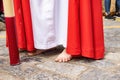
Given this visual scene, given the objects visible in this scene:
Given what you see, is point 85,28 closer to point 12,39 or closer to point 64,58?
point 64,58

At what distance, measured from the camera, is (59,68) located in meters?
1.87

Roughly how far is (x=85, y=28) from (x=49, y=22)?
0.28 metres

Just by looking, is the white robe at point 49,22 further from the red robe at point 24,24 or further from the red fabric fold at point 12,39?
the red fabric fold at point 12,39

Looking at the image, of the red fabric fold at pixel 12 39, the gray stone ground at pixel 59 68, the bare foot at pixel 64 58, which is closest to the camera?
the gray stone ground at pixel 59 68

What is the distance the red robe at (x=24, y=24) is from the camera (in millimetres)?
2020

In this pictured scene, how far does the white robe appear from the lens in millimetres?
1995

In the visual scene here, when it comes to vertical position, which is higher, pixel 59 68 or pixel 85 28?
pixel 85 28

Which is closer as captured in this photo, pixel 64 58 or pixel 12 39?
pixel 12 39

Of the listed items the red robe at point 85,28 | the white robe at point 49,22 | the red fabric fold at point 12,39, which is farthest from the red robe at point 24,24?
the red robe at point 85,28

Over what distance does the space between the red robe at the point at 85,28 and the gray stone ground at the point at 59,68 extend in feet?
0.30

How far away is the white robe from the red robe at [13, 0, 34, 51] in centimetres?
4

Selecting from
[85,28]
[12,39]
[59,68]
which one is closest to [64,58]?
[59,68]

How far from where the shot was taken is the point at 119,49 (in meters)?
2.27

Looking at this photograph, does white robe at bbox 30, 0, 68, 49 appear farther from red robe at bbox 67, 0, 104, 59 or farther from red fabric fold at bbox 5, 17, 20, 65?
red fabric fold at bbox 5, 17, 20, 65
